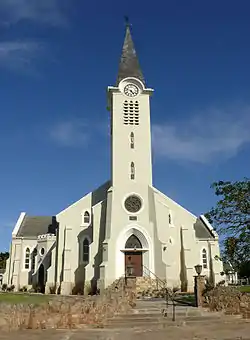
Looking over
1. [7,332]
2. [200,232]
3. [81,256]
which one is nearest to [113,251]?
[81,256]

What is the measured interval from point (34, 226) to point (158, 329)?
110ft

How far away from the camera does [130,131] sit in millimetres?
37906

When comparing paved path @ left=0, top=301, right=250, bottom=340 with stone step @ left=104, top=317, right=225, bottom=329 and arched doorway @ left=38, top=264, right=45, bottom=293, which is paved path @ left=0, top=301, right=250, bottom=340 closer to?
stone step @ left=104, top=317, right=225, bottom=329

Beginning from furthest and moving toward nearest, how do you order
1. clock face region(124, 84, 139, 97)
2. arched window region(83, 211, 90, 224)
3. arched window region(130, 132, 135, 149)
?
clock face region(124, 84, 139, 97), arched window region(130, 132, 135, 149), arched window region(83, 211, 90, 224)

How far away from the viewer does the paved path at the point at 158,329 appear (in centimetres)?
1066

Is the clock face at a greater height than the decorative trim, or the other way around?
the clock face

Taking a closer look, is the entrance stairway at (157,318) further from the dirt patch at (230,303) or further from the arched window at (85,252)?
the arched window at (85,252)

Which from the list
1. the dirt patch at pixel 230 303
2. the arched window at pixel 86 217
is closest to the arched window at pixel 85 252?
the arched window at pixel 86 217

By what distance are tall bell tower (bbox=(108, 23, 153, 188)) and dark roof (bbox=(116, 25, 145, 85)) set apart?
4.6 inches

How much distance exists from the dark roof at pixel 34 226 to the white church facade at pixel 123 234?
326mm

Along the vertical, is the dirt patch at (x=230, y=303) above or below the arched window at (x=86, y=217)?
below

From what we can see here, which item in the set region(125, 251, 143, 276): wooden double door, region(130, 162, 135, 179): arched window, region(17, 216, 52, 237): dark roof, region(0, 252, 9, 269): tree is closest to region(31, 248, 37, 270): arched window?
region(17, 216, 52, 237): dark roof

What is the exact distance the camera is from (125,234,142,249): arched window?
1323 inches

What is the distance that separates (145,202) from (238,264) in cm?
1537
